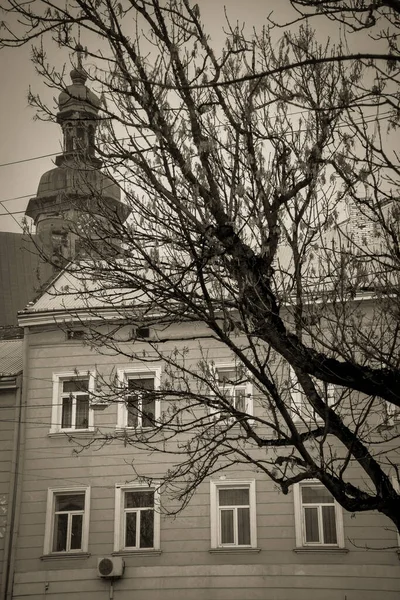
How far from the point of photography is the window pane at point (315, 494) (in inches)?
739

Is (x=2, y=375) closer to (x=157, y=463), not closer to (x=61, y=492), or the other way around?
(x=61, y=492)

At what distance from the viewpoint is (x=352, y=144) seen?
300 inches

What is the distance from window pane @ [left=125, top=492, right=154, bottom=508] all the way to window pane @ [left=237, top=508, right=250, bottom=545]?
220 cm

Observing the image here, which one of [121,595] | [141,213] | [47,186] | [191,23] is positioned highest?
[47,186]

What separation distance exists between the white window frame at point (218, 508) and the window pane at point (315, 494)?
121 centimetres

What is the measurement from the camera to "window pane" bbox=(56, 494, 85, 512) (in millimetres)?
19781

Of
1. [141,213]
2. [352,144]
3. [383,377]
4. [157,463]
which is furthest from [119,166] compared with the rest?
[157,463]

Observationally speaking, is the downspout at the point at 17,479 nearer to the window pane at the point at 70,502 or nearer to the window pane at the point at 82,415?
the window pane at the point at 70,502

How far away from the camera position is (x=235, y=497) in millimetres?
19297

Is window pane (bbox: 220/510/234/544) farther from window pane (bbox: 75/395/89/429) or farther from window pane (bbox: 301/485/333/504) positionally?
window pane (bbox: 75/395/89/429)

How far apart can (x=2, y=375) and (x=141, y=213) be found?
14.2 metres

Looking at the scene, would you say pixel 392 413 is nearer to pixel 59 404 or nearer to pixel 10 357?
pixel 59 404

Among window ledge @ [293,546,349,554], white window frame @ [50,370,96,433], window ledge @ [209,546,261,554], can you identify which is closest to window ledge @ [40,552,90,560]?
white window frame @ [50,370,96,433]

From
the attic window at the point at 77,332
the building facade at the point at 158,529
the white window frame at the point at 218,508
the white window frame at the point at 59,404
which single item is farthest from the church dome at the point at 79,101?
the white window frame at the point at 218,508
